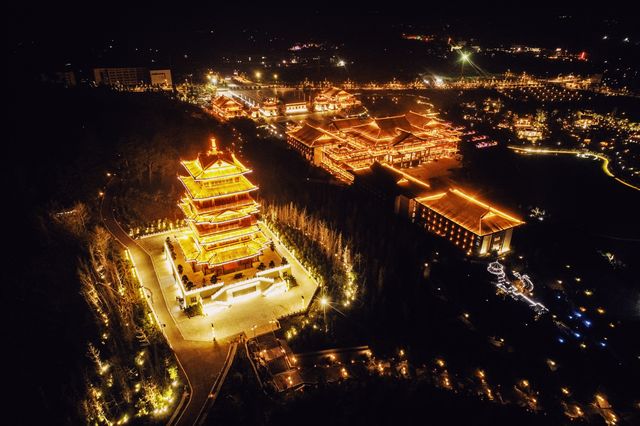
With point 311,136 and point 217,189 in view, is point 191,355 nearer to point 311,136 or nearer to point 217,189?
point 217,189

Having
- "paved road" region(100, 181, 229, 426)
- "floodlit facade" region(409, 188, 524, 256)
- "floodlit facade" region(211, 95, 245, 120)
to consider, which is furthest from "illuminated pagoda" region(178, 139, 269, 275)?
"floodlit facade" region(211, 95, 245, 120)

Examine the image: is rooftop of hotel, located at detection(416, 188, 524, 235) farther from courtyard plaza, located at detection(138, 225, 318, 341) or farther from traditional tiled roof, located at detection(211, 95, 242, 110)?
traditional tiled roof, located at detection(211, 95, 242, 110)

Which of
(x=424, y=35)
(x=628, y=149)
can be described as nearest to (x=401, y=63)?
(x=424, y=35)

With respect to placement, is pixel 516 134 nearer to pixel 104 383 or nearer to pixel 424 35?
pixel 104 383

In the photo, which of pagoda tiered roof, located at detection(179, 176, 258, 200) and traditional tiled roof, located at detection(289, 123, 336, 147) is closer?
pagoda tiered roof, located at detection(179, 176, 258, 200)

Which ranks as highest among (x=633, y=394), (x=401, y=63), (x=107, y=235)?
(x=401, y=63)

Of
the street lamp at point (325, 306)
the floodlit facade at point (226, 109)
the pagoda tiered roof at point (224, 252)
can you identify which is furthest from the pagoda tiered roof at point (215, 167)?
the floodlit facade at point (226, 109)
